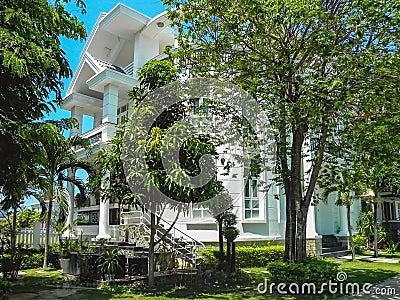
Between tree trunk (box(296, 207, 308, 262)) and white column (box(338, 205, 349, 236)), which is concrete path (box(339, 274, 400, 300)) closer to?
tree trunk (box(296, 207, 308, 262))

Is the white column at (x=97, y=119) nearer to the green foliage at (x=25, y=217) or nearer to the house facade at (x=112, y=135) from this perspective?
the house facade at (x=112, y=135)

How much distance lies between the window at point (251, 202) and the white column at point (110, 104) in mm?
7523

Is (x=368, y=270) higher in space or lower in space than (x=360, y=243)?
lower

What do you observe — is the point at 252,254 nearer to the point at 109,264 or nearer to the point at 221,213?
the point at 221,213

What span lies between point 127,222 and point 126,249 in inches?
119

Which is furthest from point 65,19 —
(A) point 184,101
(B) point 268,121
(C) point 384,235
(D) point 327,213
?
(C) point 384,235

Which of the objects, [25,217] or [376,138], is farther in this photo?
[25,217]

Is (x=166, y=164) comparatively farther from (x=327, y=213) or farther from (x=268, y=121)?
(x=327, y=213)

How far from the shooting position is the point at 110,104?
1861 centimetres

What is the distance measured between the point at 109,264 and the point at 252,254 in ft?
21.1

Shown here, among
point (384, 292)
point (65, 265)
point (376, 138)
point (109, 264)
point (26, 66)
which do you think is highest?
point (26, 66)

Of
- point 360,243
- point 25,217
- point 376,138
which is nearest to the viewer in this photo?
point 376,138

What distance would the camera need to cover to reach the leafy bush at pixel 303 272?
9.86 m

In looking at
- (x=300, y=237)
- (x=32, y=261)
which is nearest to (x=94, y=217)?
(x=32, y=261)
